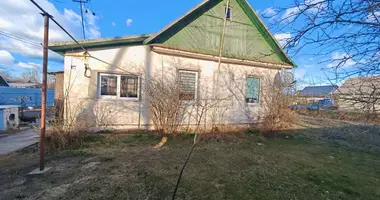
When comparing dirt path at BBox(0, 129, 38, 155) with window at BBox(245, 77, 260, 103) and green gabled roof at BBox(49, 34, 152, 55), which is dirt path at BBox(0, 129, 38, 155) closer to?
green gabled roof at BBox(49, 34, 152, 55)

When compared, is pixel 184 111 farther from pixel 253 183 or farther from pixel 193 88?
pixel 253 183

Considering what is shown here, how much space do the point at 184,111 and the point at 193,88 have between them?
1137mm

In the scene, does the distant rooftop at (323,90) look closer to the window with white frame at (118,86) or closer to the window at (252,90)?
the window at (252,90)

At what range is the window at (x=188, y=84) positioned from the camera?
7.11 meters

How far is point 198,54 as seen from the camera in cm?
721

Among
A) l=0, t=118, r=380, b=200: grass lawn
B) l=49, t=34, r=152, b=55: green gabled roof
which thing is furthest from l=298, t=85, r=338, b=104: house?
l=49, t=34, r=152, b=55: green gabled roof

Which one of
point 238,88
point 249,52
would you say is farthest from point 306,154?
point 249,52

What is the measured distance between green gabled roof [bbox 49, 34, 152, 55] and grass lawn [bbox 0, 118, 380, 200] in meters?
3.21

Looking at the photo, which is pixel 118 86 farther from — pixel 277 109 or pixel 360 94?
pixel 277 109

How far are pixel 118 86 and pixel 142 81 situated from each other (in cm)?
91

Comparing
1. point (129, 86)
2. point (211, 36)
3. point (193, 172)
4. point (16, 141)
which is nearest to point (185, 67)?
point (211, 36)

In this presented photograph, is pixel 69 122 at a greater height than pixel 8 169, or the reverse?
pixel 69 122

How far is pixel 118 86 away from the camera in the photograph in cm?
657

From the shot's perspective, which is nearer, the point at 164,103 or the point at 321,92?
the point at 321,92
